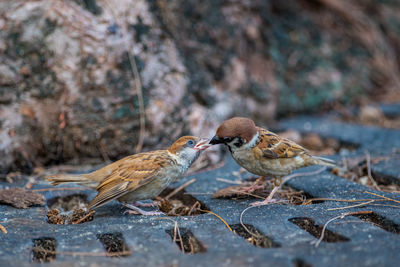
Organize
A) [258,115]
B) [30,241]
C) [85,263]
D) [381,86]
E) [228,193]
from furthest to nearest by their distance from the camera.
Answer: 1. [381,86]
2. [258,115]
3. [228,193]
4. [30,241]
5. [85,263]

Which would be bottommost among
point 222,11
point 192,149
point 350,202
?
point 350,202

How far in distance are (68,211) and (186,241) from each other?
4.46 feet

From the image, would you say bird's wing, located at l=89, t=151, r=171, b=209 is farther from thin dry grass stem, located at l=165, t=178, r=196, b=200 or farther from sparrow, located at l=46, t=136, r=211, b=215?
thin dry grass stem, located at l=165, t=178, r=196, b=200

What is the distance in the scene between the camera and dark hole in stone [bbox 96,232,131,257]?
8.63 ft

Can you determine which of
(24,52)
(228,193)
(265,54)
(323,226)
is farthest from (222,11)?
(323,226)

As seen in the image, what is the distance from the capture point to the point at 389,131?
19.6 ft

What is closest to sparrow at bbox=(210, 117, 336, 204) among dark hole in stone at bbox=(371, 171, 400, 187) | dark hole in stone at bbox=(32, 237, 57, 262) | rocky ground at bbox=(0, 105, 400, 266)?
rocky ground at bbox=(0, 105, 400, 266)

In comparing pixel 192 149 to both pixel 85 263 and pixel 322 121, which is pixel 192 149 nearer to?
pixel 85 263

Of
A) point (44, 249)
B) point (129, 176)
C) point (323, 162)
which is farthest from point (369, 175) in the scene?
point (44, 249)

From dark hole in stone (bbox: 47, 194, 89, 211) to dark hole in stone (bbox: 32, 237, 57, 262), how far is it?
0.98 metres

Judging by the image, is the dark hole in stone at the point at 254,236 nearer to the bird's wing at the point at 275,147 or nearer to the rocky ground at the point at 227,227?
the rocky ground at the point at 227,227

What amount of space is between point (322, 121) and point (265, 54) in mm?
1451

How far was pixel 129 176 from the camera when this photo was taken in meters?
3.66

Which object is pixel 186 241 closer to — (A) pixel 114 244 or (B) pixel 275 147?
(A) pixel 114 244
